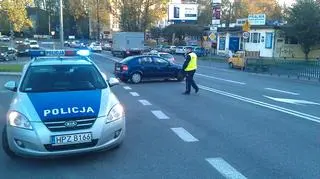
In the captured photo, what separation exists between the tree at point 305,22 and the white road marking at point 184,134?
4117cm

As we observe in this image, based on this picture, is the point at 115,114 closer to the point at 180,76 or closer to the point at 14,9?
the point at 180,76

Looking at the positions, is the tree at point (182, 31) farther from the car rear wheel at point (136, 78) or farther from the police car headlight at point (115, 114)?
the police car headlight at point (115, 114)

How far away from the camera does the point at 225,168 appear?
19.5ft

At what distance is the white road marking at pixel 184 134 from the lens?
25.3 feet

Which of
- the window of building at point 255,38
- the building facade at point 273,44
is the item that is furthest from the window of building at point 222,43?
the window of building at point 255,38

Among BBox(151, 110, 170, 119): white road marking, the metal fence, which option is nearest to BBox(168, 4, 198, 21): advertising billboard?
the metal fence

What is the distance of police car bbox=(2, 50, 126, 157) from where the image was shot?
5.87 m

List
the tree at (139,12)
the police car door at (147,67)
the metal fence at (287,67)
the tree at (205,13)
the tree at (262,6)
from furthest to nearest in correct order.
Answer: the tree at (205,13), the tree at (262,6), the tree at (139,12), the metal fence at (287,67), the police car door at (147,67)

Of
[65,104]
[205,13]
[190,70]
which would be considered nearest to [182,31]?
[205,13]

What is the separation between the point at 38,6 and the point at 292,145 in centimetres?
11836

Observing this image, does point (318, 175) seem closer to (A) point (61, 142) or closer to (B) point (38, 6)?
(A) point (61, 142)

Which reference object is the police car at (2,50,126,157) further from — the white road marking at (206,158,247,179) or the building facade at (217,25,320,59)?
the building facade at (217,25,320,59)

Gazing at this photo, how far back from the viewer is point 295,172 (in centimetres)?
581

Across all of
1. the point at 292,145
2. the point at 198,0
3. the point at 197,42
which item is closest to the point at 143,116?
the point at 292,145
